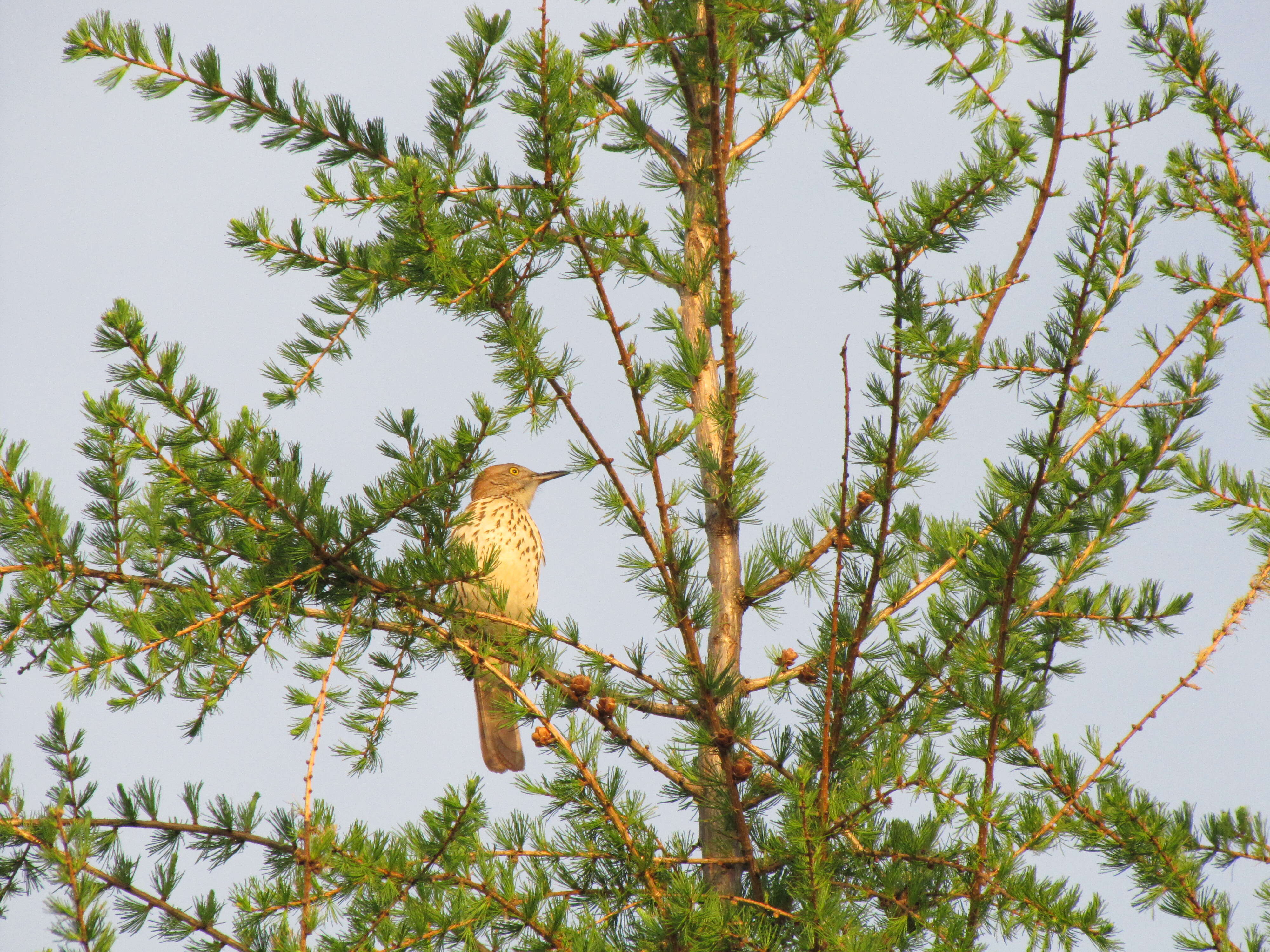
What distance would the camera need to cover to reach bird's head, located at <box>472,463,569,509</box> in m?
6.85

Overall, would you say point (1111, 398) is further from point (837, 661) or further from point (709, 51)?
point (709, 51)

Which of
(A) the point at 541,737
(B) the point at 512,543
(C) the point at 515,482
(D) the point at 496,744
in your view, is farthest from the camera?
(C) the point at 515,482

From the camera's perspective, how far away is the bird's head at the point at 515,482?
6.85 meters

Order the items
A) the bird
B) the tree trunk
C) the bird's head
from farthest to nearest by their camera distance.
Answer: the bird's head → the bird → the tree trunk

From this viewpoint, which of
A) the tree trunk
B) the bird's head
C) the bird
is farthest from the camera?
the bird's head

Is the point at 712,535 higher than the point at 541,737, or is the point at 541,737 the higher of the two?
the point at 712,535

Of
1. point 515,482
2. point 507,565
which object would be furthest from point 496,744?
point 515,482

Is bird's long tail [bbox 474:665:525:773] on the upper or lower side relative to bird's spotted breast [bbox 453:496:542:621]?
lower

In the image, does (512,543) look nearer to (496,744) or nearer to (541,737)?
(496,744)

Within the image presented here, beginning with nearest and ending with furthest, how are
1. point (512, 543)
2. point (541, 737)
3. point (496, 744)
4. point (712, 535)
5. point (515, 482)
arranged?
point (541, 737) → point (712, 535) → point (496, 744) → point (512, 543) → point (515, 482)

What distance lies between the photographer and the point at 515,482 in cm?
689

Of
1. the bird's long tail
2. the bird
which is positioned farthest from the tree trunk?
the bird's long tail

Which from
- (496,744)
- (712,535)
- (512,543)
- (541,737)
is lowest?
(541,737)

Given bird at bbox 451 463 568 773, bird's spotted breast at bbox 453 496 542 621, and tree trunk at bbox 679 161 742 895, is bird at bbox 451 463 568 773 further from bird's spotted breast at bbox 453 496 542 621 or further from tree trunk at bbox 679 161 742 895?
tree trunk at bbox 679 161 742 895
